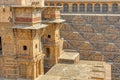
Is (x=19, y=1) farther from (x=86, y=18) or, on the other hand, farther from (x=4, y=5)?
(x=86, y=18)

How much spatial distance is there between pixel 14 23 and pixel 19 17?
0.53 m

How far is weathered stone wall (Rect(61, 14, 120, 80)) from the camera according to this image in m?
25.2

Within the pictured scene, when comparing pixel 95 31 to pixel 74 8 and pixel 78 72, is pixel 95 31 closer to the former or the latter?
pixel 74 8

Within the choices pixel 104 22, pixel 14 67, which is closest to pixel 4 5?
pixel 14 67

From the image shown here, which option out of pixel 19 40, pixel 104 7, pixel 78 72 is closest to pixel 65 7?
pixel 104 7

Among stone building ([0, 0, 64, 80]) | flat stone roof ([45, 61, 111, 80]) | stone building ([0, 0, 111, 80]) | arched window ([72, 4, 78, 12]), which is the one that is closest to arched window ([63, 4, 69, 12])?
arched window ([72, 4, 78, 12])

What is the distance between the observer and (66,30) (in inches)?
1076

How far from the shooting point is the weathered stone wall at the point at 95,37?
25.2 meters

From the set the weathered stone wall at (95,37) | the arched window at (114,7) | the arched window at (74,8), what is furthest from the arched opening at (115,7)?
the arched window at (74,8)

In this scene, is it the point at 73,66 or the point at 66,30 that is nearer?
the point at 73,66

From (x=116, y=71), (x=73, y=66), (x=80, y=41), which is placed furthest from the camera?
(x=80, y=41)

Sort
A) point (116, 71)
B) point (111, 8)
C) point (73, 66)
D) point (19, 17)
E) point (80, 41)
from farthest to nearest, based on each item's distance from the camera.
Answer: point (111, 8) < point (80, 41) < point (116, 71) < point (73, 66) < point (19, 17)

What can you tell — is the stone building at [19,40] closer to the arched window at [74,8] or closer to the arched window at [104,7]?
the arched window at [74,8]

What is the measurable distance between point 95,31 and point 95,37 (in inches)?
32.3
